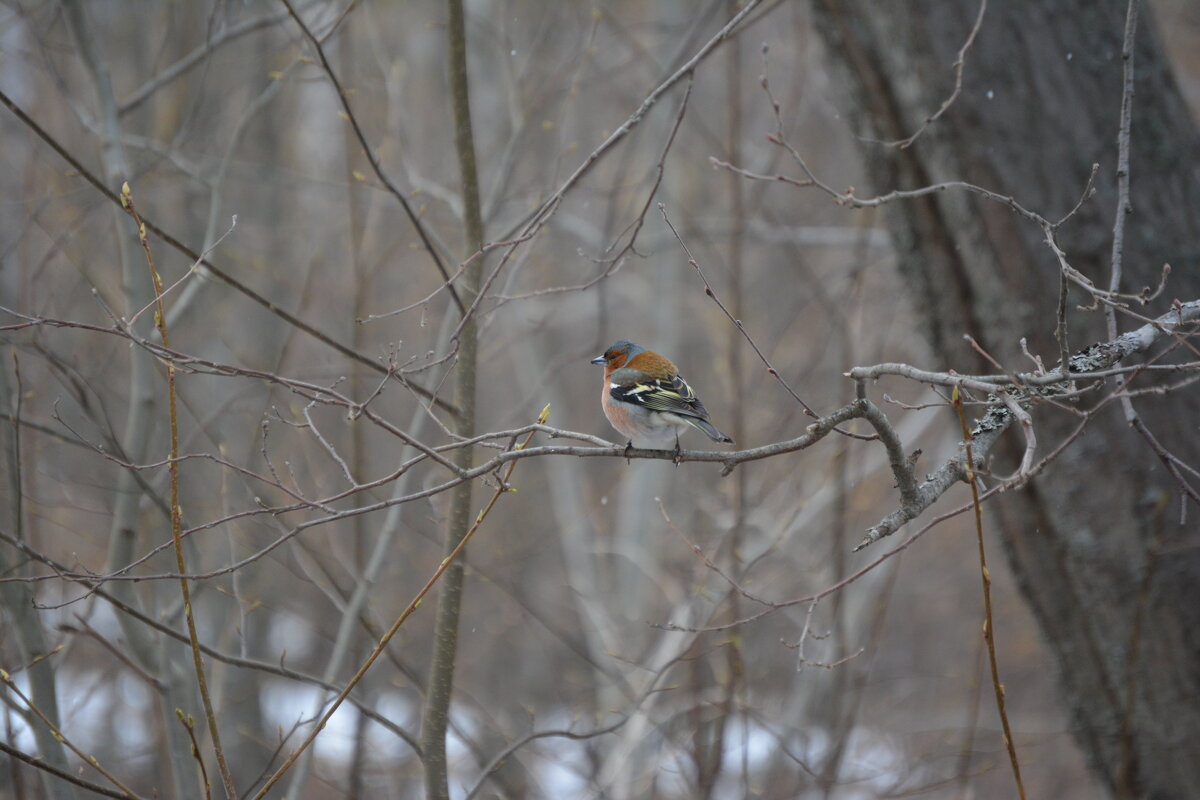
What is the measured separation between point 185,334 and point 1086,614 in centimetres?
910

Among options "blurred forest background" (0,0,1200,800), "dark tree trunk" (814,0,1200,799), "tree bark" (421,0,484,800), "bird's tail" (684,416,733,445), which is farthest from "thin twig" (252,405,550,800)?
"dark tree trunk" (814,0,1200,799)

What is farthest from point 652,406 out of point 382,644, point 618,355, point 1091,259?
point 382,644

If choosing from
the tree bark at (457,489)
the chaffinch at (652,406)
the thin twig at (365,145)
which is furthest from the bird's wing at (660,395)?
the thin twig at (365,145)

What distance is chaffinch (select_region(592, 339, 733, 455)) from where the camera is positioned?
4.14 meters

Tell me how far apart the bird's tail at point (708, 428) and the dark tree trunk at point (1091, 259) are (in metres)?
1.49

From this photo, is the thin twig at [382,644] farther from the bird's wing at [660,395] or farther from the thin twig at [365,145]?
the bird's wing at [660,395]

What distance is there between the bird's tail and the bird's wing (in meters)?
0.03

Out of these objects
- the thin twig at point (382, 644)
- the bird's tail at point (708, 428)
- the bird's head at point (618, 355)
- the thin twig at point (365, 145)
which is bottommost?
the thin twig at point (382, 644)

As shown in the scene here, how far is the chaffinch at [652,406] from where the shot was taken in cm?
414

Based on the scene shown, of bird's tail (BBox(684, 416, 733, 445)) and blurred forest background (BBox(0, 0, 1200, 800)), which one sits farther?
blurred forest background (BBox(0, 0, 1200, 800))

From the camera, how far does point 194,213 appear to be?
32.0ft

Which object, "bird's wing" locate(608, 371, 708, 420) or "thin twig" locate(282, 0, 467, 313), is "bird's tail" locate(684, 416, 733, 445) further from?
"thin twig" locate(282, 0, 467, 313)

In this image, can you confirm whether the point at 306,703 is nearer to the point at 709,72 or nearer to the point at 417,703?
the point at 417,703

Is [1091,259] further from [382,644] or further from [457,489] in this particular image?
[382,644]
